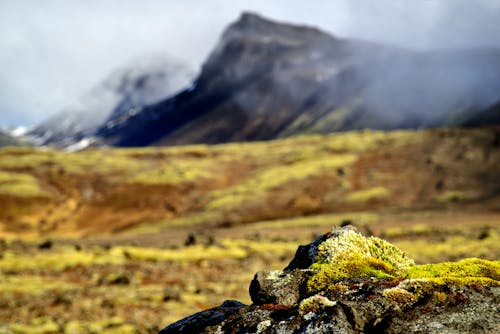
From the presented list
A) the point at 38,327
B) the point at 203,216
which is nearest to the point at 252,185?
the point at 203,216

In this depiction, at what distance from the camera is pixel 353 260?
306 inches

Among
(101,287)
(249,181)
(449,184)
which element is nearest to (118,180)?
(249,181)

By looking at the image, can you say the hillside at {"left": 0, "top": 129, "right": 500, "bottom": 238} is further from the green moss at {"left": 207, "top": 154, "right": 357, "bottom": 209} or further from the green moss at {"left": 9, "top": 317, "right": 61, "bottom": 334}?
the green moss at {"left": 9, "top": 317, "right": 61, "bottom": 334}

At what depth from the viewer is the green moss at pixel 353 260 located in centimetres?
745

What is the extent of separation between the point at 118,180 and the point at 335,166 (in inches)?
2149

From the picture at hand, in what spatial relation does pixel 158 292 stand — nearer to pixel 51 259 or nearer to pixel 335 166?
pixel 51 259

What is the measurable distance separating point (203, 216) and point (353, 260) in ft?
280

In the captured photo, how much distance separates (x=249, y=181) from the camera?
112 meters

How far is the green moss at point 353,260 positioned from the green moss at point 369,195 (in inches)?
3348

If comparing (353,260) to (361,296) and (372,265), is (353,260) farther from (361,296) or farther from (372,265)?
(361,296)

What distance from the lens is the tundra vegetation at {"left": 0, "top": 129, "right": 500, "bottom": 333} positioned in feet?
102

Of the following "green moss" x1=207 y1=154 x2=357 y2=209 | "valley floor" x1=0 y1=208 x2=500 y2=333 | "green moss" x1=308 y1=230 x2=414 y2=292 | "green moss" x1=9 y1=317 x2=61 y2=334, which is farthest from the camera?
"green moss" x1=207 y1=154 x2=357 y2=209

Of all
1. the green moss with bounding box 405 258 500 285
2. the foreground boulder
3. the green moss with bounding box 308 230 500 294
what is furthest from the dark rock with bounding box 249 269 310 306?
the green moss with bounding box 405 258 500 285

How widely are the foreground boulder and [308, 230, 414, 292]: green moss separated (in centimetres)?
2
